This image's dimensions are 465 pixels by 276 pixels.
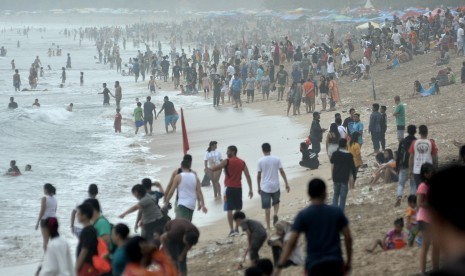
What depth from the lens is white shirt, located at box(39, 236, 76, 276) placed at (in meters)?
8.00

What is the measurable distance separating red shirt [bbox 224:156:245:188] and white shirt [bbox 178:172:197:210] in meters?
1.20

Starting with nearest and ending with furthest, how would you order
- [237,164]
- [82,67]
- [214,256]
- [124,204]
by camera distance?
[214,256] → [237,164] → [124,204] → [82,67]

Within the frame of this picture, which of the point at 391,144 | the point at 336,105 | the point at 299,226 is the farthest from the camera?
the point at 336,105

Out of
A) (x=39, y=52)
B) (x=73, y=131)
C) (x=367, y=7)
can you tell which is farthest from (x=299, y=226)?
(x=39, y=52)

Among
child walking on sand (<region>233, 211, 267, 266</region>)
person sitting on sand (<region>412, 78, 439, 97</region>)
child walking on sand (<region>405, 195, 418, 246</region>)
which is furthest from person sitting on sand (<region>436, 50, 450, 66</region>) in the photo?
child walking on sand (<region>233, 211, 267, 266</region>)

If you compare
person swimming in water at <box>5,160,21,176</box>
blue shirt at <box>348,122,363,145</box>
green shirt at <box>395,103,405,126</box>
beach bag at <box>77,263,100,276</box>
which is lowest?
person swimming in water at <box>5,160,21,176</box>

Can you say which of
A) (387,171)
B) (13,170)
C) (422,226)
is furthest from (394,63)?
(422,226)

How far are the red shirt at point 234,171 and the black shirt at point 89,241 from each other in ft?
14.7

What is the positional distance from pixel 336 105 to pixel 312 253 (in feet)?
71.7

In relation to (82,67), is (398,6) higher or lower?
higher

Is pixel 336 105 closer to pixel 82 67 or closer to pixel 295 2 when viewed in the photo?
pixel 82 67

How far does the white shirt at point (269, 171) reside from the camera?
491 inches

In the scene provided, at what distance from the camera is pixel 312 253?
6555 millimetres

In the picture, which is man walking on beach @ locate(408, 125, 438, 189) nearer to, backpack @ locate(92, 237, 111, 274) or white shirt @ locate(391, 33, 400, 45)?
backpack @ locate(92, 237, 111, 274)
